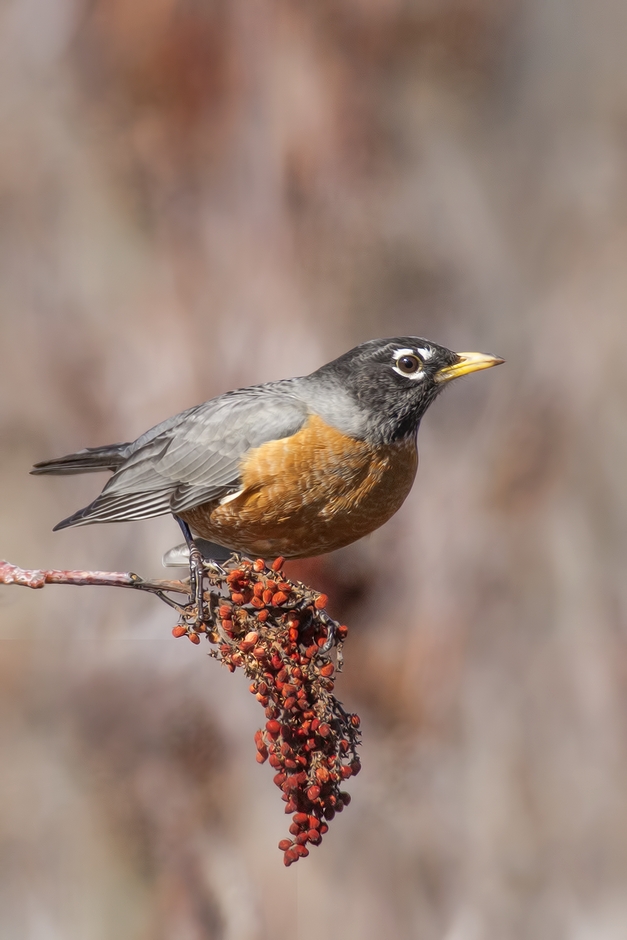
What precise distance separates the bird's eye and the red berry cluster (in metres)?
0.70

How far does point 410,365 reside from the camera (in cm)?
220

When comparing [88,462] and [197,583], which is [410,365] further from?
[88,462]

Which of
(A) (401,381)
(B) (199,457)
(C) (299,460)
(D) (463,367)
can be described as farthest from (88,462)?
(D) (463,367)

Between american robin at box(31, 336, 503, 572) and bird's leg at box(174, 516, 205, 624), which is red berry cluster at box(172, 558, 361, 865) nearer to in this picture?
bird's leg at box(174, 516, 205, 624)

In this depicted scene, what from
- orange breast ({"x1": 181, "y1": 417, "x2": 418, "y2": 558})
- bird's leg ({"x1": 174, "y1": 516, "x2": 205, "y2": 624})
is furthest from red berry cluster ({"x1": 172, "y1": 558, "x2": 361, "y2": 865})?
orange breast ({"x1": 181, "y1": 417, "x2": 418, "y2": 558})

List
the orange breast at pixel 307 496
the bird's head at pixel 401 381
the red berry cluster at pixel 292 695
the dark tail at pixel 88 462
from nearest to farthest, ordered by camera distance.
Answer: the red berry cluster at pixel 292 695 → the orange breast at pixel 307 496 → the bird's head at pixel 401 381 → the dark tail at pixel 88 462

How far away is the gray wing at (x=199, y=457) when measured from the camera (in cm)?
213

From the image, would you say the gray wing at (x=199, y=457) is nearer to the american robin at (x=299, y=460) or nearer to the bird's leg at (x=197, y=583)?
the american robin at (x=299, y=460)

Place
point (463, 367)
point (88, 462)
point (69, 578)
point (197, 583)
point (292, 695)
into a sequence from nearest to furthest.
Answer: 1. point (69, 578)
2. point (292, 695)
3. point (197, 583)
4. point (463, 367)
5. point (88, 462)

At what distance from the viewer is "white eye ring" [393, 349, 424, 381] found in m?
2.20

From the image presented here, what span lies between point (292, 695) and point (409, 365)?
904 millimetres

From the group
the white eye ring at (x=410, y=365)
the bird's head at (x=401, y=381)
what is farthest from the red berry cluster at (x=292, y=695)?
the white eye ring at (x=410, y=365)

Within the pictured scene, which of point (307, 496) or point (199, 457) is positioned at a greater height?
point (199, 457)

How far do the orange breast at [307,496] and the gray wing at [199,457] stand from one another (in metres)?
0.04
